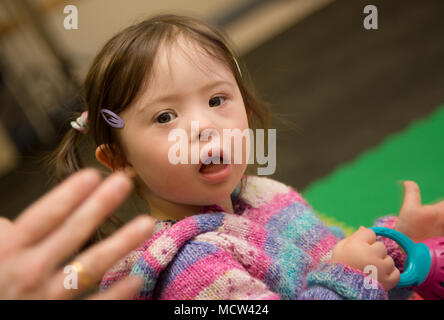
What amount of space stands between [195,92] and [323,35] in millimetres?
1391

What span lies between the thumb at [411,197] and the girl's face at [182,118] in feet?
0.81

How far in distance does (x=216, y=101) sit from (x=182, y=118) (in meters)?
0.05

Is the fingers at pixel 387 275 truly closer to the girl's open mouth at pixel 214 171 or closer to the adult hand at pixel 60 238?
the girl's open mouth at pixel 214 171

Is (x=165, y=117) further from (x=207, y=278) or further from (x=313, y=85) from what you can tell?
(x=313, y=85)

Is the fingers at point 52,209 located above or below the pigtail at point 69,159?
above

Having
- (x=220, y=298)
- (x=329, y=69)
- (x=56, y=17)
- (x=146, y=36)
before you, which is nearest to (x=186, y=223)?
(x=220, y=298)

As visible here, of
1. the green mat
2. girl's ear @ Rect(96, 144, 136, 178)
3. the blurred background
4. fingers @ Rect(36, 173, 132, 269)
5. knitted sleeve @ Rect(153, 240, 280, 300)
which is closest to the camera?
fingers @ Rect(36, 173, 132, 269)

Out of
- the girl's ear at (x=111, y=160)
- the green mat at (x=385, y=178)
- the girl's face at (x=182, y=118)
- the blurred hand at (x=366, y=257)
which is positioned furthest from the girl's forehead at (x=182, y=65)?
the green mat at (x=385, y=178)

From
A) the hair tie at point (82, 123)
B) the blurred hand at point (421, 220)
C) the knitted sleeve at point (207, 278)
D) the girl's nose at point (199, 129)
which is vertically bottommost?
the blurred hand at point (421, 220)

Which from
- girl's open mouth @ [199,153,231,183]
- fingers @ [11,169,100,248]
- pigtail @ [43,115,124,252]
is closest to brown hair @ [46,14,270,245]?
pigtail @ [43,115,124,252]

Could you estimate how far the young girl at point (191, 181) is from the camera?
44 cm

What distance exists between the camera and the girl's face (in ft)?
1.47

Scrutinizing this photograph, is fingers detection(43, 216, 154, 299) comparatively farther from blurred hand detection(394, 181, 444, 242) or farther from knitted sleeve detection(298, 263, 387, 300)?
blurred hand detection(394, 181, 444, 242)
